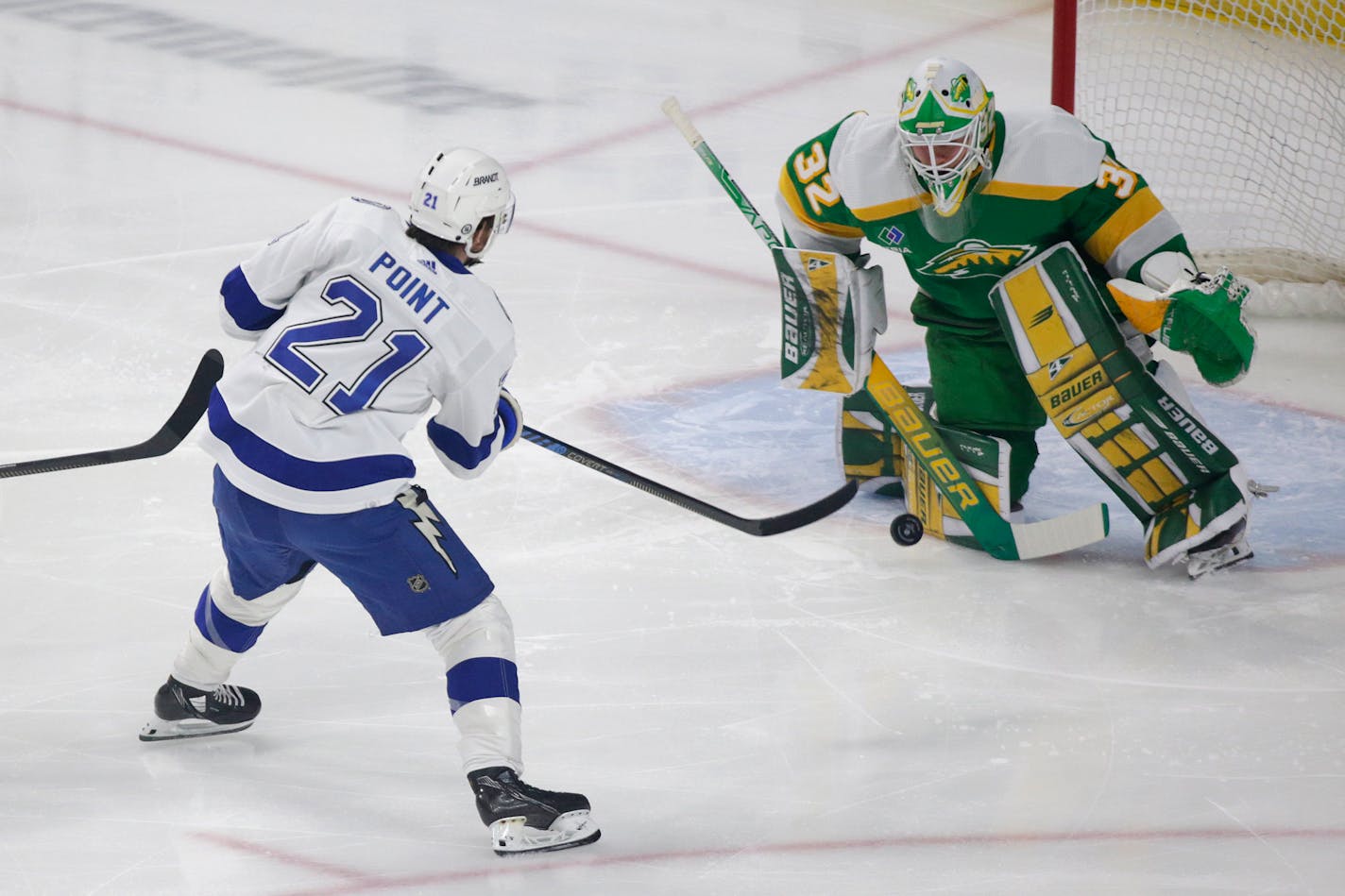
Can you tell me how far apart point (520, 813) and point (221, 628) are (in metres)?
0.66

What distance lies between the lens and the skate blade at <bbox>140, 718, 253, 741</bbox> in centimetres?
324

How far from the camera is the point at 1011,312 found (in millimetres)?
3904

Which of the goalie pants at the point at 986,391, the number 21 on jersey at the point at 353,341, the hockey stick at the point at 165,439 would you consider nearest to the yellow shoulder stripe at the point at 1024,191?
the goalie pants at the point at 986,391

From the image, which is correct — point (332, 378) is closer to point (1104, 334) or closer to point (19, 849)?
point (19, 849)

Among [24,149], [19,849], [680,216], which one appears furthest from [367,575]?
[24,149]

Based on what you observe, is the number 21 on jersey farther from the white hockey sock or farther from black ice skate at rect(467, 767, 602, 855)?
black ice skate at rect(467, 767, 602, 855)

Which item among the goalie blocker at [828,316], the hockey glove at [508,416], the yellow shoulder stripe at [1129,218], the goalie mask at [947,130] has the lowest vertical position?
the goalie blocker at [828,316]

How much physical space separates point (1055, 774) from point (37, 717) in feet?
5.67

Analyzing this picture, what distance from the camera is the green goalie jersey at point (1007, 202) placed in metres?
3.76

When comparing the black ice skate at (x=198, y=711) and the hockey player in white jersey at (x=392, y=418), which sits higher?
the hockey player in white jersey at (x=392, y=418)

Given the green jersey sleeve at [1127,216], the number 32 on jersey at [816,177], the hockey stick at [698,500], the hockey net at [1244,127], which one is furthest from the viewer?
the hockey net at [1244,127]

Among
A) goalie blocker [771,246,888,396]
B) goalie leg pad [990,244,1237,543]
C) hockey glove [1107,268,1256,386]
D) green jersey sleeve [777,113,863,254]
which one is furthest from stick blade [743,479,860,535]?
hockey glove [1107,268,1256,386]

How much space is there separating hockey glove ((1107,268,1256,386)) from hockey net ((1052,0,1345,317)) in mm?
1829

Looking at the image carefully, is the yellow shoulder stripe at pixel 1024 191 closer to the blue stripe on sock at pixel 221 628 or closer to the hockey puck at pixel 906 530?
the hockey puck at pixel 906 530
